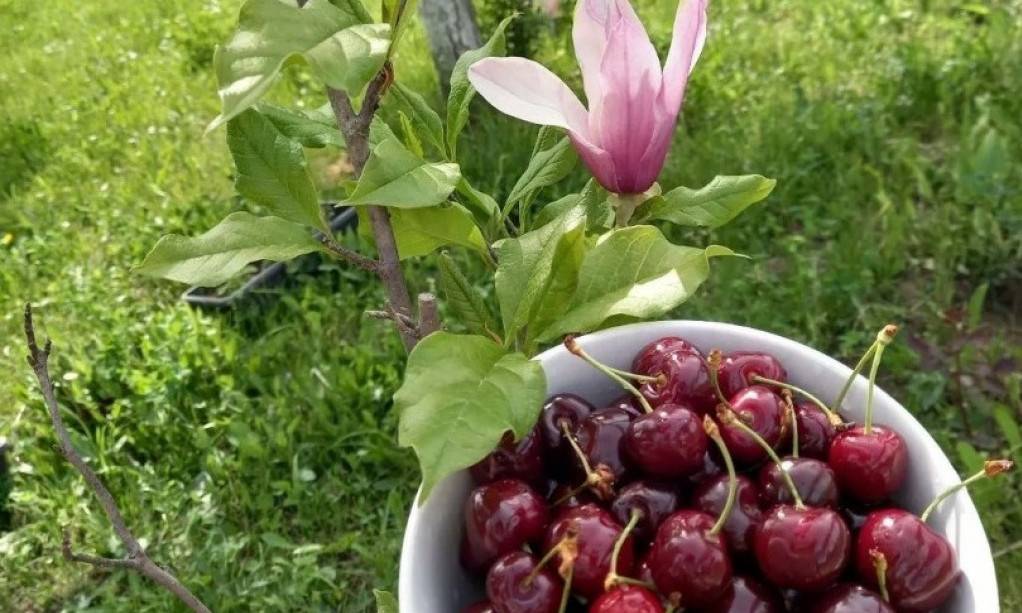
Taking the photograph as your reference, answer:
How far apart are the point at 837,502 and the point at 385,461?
105 centimetres

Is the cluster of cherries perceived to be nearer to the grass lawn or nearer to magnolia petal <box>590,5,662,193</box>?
magnolia petal <box>590,5,662,193</box>

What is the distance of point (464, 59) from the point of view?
730 millimetres

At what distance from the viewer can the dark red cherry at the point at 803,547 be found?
1.70 ft

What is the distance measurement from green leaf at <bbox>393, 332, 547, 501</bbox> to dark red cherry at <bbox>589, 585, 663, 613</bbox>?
103mm

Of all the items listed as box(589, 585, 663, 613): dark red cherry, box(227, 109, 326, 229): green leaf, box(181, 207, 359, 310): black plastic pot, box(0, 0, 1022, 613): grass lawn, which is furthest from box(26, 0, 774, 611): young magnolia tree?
box(181, 207, 359, 310): black plastic pot

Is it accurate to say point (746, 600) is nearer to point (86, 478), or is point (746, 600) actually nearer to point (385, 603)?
point (385, 603)

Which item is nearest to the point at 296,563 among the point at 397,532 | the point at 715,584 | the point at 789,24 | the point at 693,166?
the point at 397,532

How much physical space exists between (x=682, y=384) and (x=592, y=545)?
0.14 m

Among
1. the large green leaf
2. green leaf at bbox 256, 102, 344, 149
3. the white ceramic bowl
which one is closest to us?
the large green leaf

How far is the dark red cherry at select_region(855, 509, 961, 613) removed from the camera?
1.72 ft

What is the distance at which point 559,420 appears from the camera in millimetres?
618

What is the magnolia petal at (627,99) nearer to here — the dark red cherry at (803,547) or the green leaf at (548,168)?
the green leaf at (548,168)

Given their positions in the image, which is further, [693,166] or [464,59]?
[693,166]

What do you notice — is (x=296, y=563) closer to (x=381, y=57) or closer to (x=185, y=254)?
(x=185, y=254)
